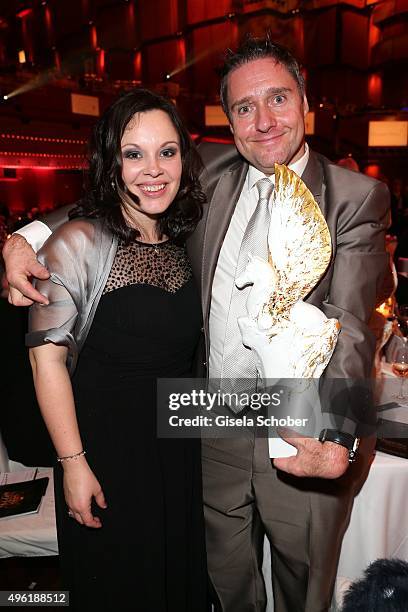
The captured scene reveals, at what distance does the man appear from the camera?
1.27 meters

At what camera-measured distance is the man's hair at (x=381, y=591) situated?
0.85 meters

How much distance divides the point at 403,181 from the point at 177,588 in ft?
41.5


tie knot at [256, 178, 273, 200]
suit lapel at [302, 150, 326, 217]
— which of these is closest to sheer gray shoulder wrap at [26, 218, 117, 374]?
tie knot at [256, 178, 273, 200]

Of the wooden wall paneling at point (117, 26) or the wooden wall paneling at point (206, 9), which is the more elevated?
the wooden wall paneling at point (206, 9)

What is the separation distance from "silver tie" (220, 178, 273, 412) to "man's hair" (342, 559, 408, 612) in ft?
1.87

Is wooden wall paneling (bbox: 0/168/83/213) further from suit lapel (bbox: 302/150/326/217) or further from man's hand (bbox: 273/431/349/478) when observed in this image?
man's hand (bbox: 273/431/349/478)

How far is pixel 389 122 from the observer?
11055 millimetres

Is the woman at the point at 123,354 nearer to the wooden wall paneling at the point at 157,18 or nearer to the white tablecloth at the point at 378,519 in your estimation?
the white tablecloth at the point at 378,519

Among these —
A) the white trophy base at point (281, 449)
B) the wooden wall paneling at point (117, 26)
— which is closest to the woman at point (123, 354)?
the white trophy base at point (281, 449)

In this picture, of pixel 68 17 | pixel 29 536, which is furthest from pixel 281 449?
pixel 68 17

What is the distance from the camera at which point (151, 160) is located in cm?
131

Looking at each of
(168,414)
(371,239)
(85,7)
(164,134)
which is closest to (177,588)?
(168,414)

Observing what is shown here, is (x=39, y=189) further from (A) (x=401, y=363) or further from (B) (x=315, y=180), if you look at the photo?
(B) (x=315, y=180)

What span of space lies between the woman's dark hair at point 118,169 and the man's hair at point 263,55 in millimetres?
217
